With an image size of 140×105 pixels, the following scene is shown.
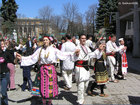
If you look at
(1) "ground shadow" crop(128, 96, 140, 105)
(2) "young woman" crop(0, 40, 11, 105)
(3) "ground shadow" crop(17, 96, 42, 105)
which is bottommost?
(3) "ground shadow" crop(17, 96, 42, 105)

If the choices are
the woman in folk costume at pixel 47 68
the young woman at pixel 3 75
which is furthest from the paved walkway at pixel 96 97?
the woman in folk costume at pixel 47 68

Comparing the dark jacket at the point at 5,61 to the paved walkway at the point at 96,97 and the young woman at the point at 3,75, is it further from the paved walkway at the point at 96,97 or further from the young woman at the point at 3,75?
the paved walkway at the point at 96,97

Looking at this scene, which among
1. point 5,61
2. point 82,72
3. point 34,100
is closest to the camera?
point 5,61

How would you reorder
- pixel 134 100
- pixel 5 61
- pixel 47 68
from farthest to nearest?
pixel 134 100 → pixel 5 61 → pixel 47 68

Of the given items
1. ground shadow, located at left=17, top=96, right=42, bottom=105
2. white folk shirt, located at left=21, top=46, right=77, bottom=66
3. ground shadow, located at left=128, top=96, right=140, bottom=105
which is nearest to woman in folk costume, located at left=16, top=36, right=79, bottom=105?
white folk shirt, located at left=21, top=46, right=77, bottom=66

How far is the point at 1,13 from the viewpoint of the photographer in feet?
124

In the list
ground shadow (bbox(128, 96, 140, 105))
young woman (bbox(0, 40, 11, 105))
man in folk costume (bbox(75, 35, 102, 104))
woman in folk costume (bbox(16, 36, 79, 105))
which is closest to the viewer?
woman in folk costume (bbox(16, 36, 79, 105))

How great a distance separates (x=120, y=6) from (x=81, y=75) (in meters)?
19.2

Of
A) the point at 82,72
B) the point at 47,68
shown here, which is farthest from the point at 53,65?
the point at 82,72

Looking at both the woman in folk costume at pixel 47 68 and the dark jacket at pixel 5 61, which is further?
the dark jacket at pixel 5 61

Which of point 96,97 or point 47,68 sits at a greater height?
point 47,68

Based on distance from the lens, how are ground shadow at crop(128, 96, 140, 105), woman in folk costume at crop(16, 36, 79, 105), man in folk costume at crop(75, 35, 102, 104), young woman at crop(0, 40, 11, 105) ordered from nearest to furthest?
woman in folk costume at crop(16, 36, 79, 105) < young woman at crop(0, 40, 11, 105) < man in folk costume at crop(75, 35, 102, 104) < ground shadow at crop(128, 96, 140, 105)

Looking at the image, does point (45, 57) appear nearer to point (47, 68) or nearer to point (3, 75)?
point (47, 68)

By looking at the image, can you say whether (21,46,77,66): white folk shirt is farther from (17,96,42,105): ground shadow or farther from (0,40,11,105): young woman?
(17,96,42,105): ground shadow
